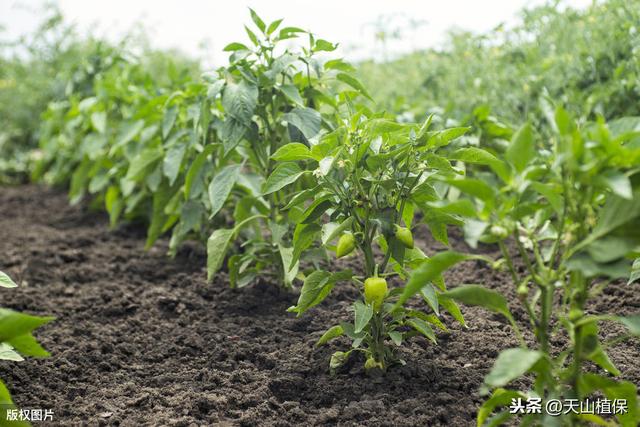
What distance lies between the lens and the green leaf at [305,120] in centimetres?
226

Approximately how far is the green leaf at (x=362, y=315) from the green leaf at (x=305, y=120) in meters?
0.63

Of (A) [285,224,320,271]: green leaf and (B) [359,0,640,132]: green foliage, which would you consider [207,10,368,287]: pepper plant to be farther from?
(B) [359,0,640,132]: green foliage

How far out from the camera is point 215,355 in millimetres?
2314

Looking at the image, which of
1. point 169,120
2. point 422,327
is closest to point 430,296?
point 422,327

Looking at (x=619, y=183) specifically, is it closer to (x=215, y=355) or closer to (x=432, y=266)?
(x=432, y=266)

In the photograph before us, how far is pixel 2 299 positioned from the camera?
2.88 metres

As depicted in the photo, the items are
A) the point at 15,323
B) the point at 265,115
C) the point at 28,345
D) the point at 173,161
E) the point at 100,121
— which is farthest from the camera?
the point at 100,121

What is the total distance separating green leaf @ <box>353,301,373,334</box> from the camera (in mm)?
1806

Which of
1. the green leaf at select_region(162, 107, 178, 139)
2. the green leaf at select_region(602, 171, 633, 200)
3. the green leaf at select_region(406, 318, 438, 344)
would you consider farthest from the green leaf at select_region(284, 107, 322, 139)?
the green leaf at select_region(602, 171, 633, 200)

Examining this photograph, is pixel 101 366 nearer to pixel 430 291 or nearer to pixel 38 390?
pixel 38 390

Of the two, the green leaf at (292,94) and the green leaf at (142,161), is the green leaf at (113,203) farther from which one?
the green leaf at (292,94)

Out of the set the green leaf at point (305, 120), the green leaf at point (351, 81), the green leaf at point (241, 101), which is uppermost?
the green leaf at point (351, 81)

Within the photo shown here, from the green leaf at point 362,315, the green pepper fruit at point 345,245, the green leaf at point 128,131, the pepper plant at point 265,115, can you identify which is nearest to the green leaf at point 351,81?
the pepper plant at point 265,115

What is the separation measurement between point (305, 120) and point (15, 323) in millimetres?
1127
